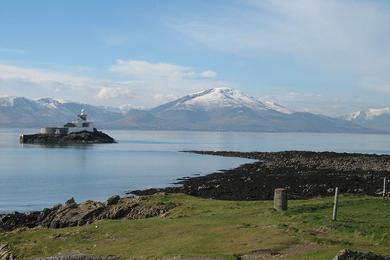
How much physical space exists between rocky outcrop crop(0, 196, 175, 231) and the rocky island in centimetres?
13214

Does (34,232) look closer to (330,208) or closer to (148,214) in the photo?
(148,214)

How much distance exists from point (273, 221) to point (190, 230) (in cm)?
312

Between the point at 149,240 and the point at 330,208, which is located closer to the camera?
the point at 149,240

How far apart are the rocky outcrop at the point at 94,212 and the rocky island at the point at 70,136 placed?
434 feet

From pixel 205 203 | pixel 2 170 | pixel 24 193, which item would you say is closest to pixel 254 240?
pixel 205 203

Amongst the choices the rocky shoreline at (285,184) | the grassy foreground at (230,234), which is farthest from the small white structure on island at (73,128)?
the grassy foreground at (230,234)

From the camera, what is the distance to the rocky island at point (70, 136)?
16400 centimetres

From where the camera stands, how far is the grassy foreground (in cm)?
1731

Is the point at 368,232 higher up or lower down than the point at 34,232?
higher up

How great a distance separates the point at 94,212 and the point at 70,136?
457 feet

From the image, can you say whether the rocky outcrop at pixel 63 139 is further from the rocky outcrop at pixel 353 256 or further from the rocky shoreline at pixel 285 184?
the rocky outcrop at pixel 353 256

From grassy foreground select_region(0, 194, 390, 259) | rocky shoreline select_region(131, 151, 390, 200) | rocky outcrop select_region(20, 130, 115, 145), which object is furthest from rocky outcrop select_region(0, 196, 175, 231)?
rocky outcrop select_region(20, 130, 115, 145)

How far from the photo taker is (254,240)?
60.0ft

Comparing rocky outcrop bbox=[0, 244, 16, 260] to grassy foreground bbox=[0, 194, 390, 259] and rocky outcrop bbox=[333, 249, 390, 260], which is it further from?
rocky outcrop bbox=[333, 249, 390, 260]
